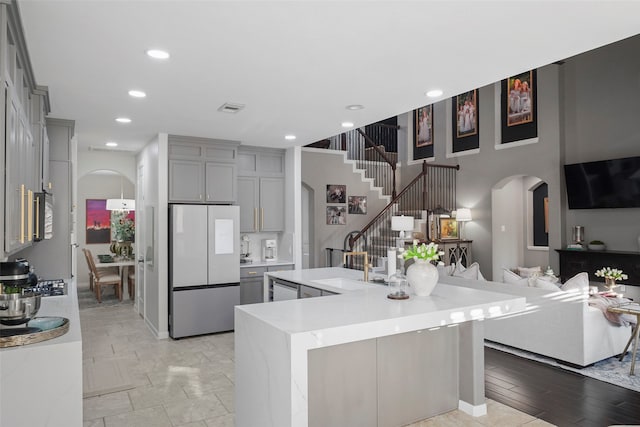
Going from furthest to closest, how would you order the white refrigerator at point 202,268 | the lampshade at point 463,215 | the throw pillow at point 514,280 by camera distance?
1. the lampshade at point 463,215
2. the white refrigerator at point 202,268
3. the throw pillow at point 514,280

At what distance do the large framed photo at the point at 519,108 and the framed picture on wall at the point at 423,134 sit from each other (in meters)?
2.00

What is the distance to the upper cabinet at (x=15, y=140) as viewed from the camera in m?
2.07

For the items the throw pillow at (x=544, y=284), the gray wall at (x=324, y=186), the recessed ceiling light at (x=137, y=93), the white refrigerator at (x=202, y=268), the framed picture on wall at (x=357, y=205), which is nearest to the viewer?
the recessed ceiling light at (x=137, y=93)

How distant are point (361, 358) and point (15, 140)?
2493 mm

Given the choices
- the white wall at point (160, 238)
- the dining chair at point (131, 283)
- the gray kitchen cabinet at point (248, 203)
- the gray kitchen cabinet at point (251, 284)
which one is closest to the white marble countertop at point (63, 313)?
the white wall at point (160, 238)

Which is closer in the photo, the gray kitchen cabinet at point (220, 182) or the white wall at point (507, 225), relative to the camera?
the gray kitchen cabinet at point (220, 182)

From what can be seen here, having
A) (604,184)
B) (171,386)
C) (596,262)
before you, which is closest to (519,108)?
(604,184)

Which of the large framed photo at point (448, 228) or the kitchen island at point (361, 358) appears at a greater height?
the large framed photo at point (448, 228)

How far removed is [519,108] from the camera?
877cm

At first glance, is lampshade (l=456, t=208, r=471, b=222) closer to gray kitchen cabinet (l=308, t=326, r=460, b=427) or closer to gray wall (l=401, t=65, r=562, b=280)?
gray wall (l=401, t=65, r=562, b=280)

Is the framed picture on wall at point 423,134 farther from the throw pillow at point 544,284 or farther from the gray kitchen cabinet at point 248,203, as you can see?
the throw pillow at point 544,284

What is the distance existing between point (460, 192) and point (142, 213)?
23.1 ft

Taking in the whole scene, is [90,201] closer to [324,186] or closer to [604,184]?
[324,186]

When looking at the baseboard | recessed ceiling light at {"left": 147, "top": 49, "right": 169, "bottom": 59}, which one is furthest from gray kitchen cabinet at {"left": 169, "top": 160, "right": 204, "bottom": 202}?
the baseboard
